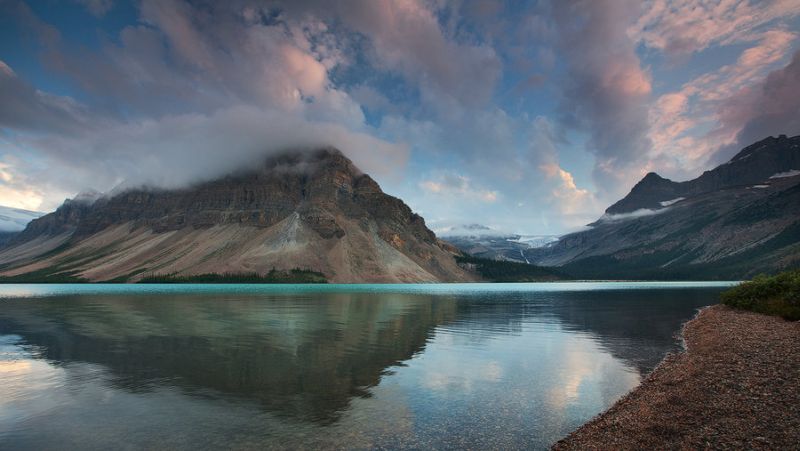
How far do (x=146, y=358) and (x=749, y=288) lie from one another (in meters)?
84.5

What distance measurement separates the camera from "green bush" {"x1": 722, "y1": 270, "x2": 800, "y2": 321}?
53094mm

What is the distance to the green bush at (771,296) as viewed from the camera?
174ft

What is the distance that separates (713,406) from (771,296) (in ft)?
181

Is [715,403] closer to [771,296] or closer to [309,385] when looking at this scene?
[309,385]

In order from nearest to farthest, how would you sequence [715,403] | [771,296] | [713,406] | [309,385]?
[713,406] → [715,403] → [309,385] → [771,296]

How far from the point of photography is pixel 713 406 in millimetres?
21188

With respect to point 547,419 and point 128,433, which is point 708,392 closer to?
point 547,419

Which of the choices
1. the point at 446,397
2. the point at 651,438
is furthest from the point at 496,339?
the point at 651,438

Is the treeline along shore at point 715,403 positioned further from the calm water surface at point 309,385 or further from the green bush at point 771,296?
the green bush at point 771,296

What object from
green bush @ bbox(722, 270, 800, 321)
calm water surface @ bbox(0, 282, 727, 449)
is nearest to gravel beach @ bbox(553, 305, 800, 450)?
calm water surface @ bbox(0, 282, 727, 449)

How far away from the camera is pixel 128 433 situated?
→ 20.4 metres

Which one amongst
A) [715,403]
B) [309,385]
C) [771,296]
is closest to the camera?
[715,403]

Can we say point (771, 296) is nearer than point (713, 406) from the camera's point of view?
No

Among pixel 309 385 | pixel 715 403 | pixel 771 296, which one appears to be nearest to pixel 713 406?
pixel 715 403
